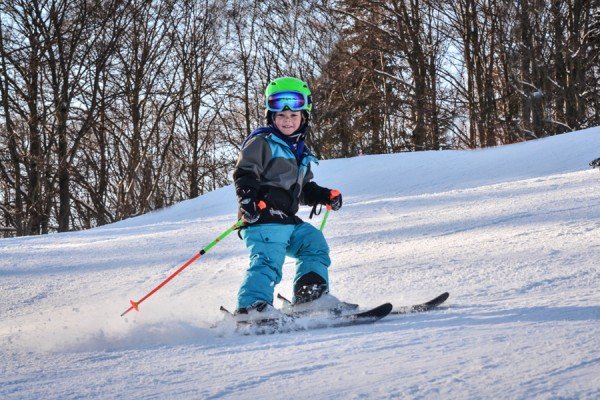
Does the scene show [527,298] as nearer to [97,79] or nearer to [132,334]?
[132,334]

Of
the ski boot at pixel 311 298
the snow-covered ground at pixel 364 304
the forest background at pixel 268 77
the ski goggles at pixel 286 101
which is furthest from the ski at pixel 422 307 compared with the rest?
the forest background at pixel 268 77

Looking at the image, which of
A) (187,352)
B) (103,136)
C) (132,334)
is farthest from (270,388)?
(103,136)

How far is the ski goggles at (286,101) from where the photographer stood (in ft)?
11.7

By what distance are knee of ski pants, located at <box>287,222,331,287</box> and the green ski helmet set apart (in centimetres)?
65

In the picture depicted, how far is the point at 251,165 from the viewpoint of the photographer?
3363mm

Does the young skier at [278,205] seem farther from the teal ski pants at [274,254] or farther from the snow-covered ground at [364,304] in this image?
the snow-covered ground at [364,304]

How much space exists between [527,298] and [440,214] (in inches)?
137

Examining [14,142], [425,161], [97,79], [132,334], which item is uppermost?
[97,79]

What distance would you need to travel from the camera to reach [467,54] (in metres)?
17.4

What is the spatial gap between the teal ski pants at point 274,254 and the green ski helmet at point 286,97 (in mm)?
646

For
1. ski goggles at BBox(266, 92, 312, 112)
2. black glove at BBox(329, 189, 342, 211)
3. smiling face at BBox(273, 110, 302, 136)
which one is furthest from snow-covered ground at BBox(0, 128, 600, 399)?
ski goggles at BBox(266, 92, 312, 112)

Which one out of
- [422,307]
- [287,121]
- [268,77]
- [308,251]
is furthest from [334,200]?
[268,77]

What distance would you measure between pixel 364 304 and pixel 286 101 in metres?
1.16

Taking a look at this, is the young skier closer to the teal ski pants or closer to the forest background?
the teal ski pants
